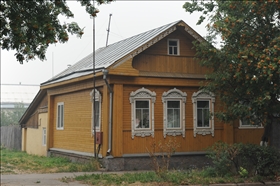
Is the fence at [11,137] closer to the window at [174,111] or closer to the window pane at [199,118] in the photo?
the window at [174,111]

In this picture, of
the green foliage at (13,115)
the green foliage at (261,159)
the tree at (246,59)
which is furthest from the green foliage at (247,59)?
the green foliage at (13,115)

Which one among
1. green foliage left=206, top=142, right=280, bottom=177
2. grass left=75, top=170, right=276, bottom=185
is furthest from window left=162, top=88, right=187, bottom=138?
grass left=75, top=170, right=276, bottom=185

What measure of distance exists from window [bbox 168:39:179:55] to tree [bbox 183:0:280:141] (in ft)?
9.51

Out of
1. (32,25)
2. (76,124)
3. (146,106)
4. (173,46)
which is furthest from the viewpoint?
(76,124)

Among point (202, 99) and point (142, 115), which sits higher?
point (202, 99)

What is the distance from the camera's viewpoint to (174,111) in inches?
840

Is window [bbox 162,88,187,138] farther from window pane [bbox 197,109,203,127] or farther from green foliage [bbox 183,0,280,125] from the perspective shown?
green foliage [bbox 183,0,280,125]

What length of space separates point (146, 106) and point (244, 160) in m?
5.71

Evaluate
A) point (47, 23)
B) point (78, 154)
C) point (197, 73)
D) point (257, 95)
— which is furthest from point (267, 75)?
point (78, 154)

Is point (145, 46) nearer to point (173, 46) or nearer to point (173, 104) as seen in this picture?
point (173, 46)

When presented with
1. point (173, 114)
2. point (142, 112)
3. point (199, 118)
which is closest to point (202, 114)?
point (199, 118)

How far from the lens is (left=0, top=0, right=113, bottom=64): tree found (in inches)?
410

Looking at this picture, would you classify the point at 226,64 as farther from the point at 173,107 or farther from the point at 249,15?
the point at 173,107

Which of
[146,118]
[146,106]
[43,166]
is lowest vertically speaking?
[43,166]
